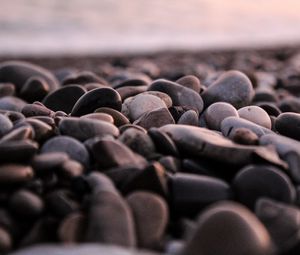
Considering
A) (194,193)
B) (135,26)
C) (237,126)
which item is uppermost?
(237,126)

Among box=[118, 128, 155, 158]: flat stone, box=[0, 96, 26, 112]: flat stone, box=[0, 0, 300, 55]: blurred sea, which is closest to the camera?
box=[118, 128, 155, 158]: flat stone

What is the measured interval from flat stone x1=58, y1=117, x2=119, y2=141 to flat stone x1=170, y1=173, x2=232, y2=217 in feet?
1.42

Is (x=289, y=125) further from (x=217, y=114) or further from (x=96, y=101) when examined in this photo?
(x=96, y=101)

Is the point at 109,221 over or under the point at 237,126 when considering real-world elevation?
under

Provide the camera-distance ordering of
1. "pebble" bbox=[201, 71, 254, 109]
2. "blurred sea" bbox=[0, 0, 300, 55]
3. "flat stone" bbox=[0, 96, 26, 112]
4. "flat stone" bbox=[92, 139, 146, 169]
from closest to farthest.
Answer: "flat stone" bbox=[92, 139, 146, 169] < "pebble" bbox=[201, 71, 254, 109] < "flat stone" bbox=[0, 96, 26, 112] < "blurred sea" bbox=[0, 0, 300, 55]

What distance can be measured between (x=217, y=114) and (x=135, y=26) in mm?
10923

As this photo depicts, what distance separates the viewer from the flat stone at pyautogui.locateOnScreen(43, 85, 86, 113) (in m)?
3.00

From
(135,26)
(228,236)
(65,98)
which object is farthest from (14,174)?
(135,26)

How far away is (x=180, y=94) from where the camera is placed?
2.88 meters

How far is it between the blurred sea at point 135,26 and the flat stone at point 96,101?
24.3 ft

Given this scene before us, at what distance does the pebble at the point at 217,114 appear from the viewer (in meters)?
2.55

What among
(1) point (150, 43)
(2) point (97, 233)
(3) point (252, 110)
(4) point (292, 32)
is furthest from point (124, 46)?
(2) point (97, 233)

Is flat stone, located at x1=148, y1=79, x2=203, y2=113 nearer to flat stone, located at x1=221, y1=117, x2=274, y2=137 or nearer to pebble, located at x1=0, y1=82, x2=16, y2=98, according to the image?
flat stone, located at x1=221, y1=117, x2=274, y2=137

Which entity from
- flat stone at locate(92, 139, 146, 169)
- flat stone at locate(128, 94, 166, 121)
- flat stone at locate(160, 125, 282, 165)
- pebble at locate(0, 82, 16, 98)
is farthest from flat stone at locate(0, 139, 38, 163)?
pebble at locate(0, 82, 16, 98)
